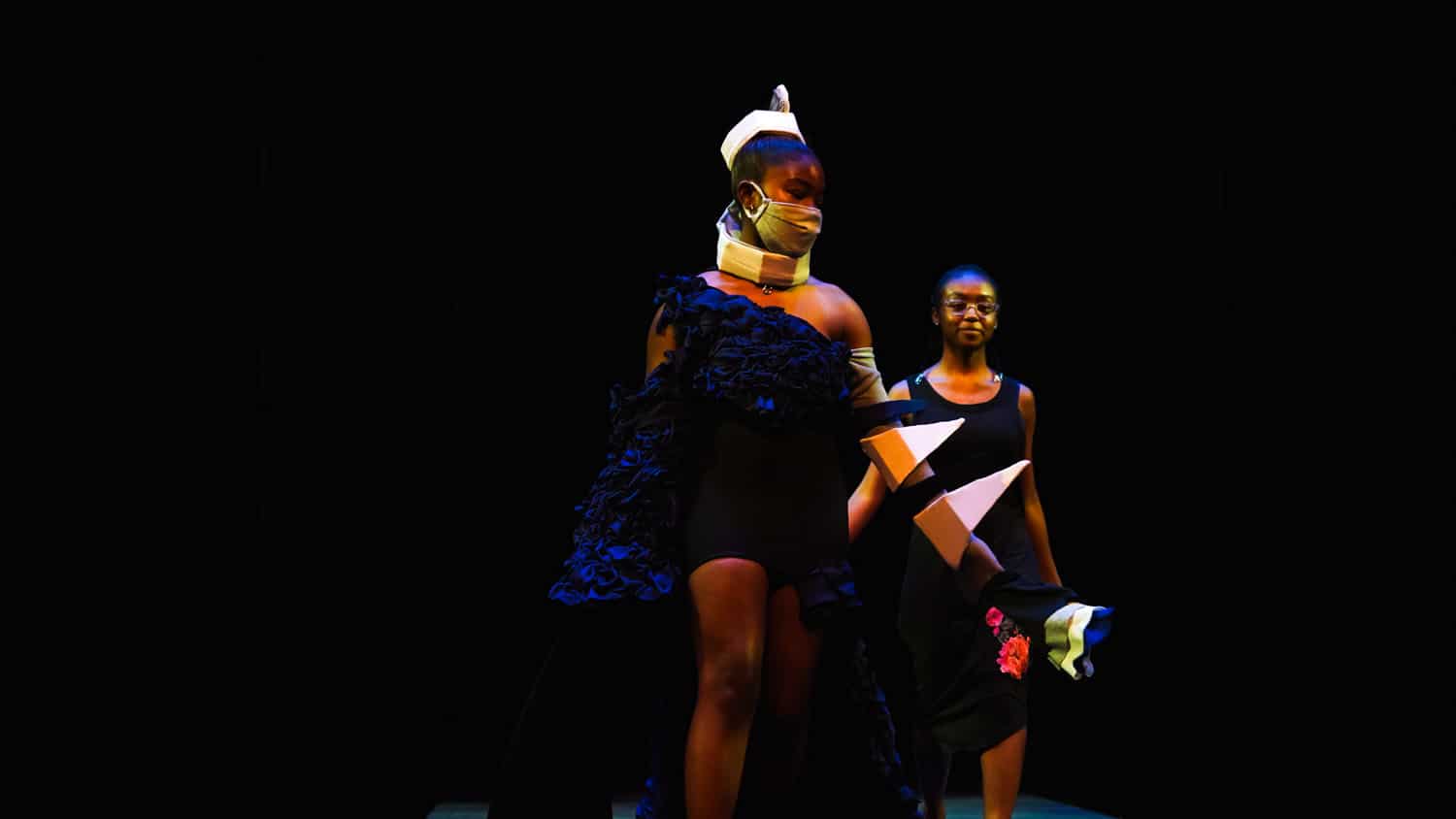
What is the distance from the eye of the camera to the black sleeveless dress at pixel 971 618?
394cm

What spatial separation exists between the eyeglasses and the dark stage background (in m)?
0.91

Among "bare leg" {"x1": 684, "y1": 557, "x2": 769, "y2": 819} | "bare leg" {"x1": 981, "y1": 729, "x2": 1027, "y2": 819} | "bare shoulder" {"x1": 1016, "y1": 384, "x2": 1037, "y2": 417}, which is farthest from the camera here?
"bare shoulder" {"x1": 1016, "y1": 384, "x2": 1037, "y2": 417}

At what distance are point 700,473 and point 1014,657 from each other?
1.47 meters

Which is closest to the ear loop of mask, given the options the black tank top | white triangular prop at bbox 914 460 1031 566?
white triangular prop at bbox 914 460 1031 566

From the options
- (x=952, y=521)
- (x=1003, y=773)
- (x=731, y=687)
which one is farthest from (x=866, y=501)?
(x=731, y=687)

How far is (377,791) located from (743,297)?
2.28 meters

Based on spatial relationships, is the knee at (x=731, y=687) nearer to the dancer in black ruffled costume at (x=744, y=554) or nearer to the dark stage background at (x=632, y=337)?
the dancer in black ruffled costume at (x=744, y=554)

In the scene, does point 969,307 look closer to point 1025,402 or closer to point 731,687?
point 1025,402

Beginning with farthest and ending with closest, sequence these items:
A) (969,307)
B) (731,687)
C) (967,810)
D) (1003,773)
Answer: (967,810), (969,307), (1003,773), (731,687)

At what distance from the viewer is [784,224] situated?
9.40ft

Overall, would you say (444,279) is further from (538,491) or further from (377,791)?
(377,791)

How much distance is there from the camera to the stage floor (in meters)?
4.91

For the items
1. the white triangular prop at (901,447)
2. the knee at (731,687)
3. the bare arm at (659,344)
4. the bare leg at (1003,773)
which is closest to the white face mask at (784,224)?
the bare arm at (659,344)

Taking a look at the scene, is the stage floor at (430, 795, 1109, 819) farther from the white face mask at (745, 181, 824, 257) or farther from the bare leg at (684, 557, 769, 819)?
the white face mask at (745, 181, 824, 257)
